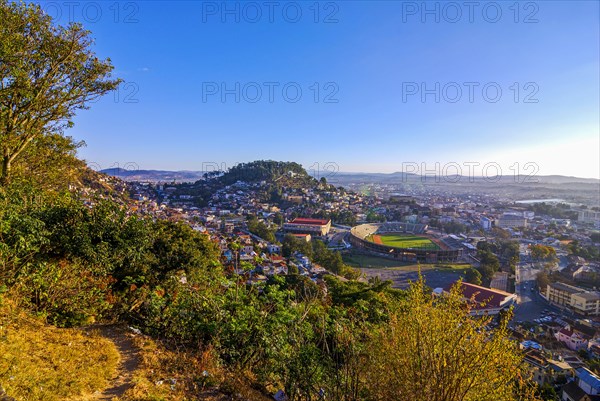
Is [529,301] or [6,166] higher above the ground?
[6,166]

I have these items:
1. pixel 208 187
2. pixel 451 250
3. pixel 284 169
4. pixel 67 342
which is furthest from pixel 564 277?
pixel 284 169

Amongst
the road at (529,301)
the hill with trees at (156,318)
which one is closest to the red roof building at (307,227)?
the road at (529,301)

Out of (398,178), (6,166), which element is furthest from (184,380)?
(398,178)

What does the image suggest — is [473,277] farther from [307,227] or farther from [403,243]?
[307,227]

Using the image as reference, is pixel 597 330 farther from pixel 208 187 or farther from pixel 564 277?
pixel 208 187

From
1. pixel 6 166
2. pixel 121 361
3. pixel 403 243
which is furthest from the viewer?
pixel 403 243

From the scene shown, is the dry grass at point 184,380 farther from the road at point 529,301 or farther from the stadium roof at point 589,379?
the road at point 529,301
